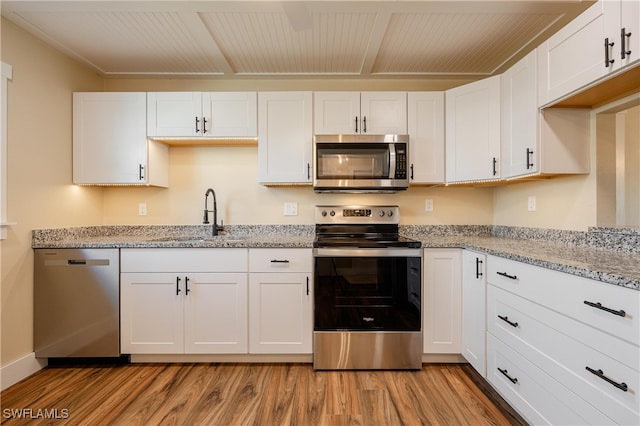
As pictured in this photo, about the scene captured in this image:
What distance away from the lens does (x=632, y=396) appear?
0.98 metres

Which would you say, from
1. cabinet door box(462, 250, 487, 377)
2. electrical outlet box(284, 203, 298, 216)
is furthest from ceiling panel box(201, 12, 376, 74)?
cabinet door box(462, 250, 487, 377)

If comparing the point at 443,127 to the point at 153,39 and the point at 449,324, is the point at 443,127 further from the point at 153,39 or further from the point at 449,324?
the point at 153,39

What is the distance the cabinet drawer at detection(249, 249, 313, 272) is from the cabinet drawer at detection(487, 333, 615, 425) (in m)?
1.28

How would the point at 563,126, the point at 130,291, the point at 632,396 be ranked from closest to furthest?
the point at 632,396 < the point at 563,126 < the point at 130,291

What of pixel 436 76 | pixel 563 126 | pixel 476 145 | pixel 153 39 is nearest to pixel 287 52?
pixel 153 39

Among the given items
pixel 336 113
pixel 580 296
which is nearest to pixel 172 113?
pixel 336 113

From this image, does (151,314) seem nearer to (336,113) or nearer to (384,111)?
(336,113)

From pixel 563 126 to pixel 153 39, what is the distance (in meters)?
2.85

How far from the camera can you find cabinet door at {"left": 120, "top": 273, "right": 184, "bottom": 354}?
2.14 metres

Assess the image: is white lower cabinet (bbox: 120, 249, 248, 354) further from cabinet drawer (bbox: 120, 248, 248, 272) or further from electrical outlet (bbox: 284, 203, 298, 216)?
electrical outlet (bbox: 284, 203, 298, 216)

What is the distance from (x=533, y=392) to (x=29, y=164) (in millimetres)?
3390

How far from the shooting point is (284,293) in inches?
85.0

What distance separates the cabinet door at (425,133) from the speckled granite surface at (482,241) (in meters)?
0.57

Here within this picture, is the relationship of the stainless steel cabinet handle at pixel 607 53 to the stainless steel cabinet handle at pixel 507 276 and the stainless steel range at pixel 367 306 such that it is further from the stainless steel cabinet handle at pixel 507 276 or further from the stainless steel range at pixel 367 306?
the stainless steel range at pixel 367 306
